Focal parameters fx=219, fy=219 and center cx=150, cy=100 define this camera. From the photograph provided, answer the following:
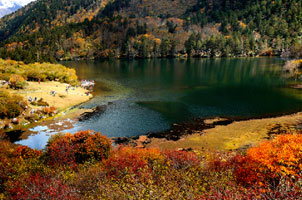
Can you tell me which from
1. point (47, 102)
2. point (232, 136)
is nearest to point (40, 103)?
point (47, 102)

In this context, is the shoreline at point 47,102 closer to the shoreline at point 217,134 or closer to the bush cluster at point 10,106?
the bush cluster at point 10,106

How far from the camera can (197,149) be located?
114 ft

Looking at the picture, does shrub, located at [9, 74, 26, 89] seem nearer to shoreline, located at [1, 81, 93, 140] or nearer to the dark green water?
shoreline, located at [1, 81, 93, 140]

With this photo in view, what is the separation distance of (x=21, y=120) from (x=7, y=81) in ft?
106

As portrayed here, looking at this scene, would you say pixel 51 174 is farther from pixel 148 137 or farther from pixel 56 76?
pixel 56 76

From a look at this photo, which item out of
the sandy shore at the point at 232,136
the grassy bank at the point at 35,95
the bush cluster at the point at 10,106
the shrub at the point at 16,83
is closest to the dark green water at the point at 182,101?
the sandy shore at the point at 232,136

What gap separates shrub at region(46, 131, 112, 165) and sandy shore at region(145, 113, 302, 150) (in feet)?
35.1

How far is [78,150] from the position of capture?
90.3ft

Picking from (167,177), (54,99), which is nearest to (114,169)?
(167,177)

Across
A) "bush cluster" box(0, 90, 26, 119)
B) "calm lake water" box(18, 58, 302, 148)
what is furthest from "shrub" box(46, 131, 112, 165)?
"bush cluster" box(0, 90, 26, 119)

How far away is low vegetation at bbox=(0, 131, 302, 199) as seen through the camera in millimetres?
15883

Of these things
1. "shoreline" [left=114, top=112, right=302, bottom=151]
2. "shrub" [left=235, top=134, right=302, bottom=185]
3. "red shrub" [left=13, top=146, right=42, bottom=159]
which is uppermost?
"shrub" [left=235, top=134, right=302, bottom=185]

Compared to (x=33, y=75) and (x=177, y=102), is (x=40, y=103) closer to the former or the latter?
(x=33, y=75)

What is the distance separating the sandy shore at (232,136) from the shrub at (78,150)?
10713mm
